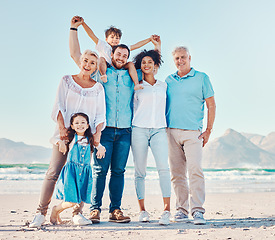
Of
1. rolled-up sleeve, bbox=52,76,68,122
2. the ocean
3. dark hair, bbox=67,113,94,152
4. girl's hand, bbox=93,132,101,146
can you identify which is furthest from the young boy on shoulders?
the ocean

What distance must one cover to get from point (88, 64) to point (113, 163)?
48.3 inches

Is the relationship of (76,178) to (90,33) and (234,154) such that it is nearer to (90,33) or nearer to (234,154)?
(90,33)

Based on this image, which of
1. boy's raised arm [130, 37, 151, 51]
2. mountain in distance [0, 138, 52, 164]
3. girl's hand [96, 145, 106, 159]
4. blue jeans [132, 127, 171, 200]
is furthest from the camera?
mountain in distance [0, 138, 52, 164]

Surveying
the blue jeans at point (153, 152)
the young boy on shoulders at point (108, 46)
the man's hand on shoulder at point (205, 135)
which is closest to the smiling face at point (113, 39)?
the young boy on shoulders at point (108, 46)

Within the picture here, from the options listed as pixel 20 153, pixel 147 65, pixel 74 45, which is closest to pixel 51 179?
pixel 74 45

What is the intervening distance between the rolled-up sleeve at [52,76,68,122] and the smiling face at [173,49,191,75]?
5.08 feet

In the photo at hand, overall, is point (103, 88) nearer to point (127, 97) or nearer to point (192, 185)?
point (127, 97)

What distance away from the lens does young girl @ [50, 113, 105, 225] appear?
303cm

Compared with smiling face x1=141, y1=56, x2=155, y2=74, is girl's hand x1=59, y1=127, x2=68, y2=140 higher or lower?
lower

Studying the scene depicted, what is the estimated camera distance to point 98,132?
3.30m

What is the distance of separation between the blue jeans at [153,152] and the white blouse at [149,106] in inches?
3.2

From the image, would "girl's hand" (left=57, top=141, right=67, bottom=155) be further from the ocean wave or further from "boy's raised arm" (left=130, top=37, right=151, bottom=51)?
the ocean wave

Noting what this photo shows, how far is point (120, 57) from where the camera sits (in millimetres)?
3596

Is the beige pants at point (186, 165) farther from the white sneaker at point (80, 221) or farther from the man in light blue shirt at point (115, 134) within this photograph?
the white sneaker at point (80, 221)
